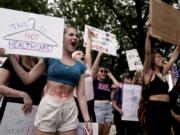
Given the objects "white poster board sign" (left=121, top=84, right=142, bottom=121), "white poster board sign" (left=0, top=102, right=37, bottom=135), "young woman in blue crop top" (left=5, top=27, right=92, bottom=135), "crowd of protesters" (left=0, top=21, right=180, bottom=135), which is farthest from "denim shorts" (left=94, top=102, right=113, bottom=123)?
"white poster board sign" (left=0, top=102, right=37, bottom=135)

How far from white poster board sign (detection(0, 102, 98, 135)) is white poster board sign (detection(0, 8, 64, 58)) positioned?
570 mm

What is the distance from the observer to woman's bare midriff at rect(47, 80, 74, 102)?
219 cm

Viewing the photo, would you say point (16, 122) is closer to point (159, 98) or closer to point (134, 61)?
point (159, 98)

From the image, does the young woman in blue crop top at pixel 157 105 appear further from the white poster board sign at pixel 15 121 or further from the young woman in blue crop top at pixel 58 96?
the white poster board sign at pixel 15 121

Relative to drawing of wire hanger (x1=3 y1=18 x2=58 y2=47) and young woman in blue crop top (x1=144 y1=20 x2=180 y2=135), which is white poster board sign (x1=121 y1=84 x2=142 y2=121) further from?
drawing of wire hanger (x1=3 y1=18 x2=58 y2=47)

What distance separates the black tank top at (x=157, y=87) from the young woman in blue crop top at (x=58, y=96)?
110 cm

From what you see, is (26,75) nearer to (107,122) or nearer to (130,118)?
(107,122)

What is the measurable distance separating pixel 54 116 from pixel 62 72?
0.42 metres

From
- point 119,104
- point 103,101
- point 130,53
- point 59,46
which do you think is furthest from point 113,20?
point 59,46

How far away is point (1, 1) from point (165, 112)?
15054mm

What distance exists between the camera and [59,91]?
2.21m

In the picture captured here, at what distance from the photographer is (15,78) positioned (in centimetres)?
253

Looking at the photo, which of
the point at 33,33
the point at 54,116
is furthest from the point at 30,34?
the point at 54,116

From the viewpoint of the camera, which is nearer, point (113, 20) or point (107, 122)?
point (107, 122)
